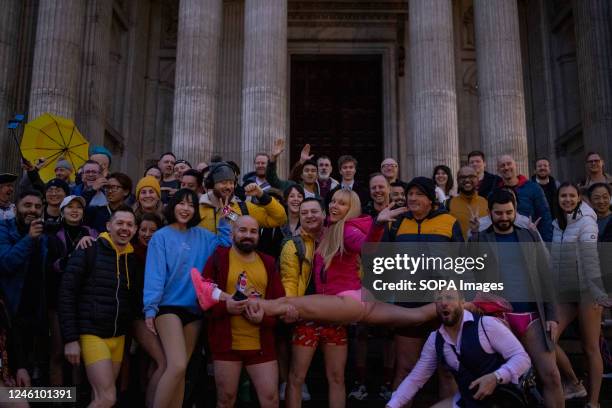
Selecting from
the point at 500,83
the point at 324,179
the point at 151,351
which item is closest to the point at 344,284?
the point at 151,351

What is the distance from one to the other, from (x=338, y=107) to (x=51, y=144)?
12.4m

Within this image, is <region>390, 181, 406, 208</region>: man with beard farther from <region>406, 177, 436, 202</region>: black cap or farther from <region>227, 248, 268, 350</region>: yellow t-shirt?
<region>227, 248, 268, 350</region>: yellow t-shirt

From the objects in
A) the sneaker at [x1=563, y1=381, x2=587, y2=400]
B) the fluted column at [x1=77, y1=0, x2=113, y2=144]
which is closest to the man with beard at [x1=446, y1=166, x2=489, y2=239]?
the sneaker at [x1=563, y1=381, x2=587, y2=400]

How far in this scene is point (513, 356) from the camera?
4.71m

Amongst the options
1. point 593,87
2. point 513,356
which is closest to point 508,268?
point 513,356

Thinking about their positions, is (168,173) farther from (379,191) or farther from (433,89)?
(433,89)

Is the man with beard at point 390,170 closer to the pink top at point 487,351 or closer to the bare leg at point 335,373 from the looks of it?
the bare leg at point 335,373

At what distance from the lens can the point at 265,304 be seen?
17.2 ft

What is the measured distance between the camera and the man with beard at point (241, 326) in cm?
515

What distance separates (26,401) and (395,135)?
55.3 ft

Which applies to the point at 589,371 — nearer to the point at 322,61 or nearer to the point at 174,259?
the point at 174,259

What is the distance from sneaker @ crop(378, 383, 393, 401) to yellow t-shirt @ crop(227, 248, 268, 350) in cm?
205

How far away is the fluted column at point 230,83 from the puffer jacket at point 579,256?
13263 millimetres

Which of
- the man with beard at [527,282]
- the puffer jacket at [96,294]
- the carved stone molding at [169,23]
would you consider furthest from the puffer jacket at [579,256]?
the carved stone molding at [169,23]
